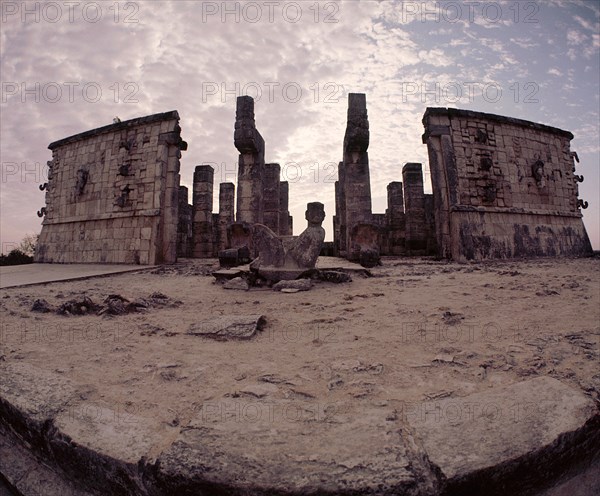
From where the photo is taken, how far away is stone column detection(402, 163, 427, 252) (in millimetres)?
11758

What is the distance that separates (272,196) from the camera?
1191cm

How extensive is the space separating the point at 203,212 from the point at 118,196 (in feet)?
14.1

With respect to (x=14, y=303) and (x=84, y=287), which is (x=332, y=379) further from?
(x=84, y=287)

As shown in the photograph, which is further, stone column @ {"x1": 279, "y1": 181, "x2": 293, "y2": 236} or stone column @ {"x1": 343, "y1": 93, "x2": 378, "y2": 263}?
stone column @ {"x1": 279, "y1": 181, "x2": 293, "y2": 236}

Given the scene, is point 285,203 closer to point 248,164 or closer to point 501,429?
point 248,164

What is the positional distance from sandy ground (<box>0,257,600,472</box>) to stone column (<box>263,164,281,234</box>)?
26.0 feet

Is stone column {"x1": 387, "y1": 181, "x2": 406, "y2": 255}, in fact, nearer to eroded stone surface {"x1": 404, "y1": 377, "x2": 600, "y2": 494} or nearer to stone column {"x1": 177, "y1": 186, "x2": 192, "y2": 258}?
stone column {"x1": 177, "y1": 186, "x2": 192, "y2": 258}

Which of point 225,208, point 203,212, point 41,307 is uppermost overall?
point 225,208

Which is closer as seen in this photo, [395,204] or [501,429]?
[501,429]

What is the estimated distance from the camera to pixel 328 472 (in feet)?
2.77

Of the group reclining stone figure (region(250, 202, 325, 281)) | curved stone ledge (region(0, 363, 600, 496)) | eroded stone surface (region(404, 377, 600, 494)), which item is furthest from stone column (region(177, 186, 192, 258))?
eroded stone surface (region(404, 377, 600, 494))

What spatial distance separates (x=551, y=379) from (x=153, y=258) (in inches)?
346

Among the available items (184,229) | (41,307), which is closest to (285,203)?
(184,229)

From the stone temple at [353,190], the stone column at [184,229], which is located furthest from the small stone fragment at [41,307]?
the stone column at [184,229]
